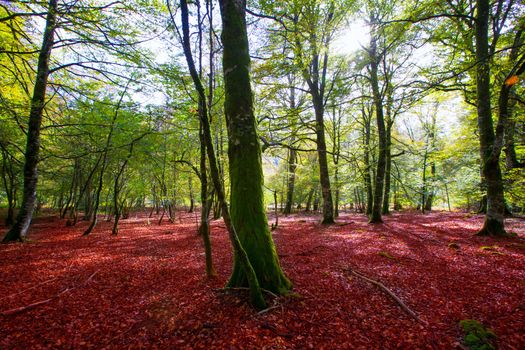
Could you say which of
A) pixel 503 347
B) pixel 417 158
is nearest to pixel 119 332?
pixel 503 347

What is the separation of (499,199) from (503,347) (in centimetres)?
689

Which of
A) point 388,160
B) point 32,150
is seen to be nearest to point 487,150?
point 388,160

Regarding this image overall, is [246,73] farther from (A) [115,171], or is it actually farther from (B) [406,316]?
(A) [115,171]

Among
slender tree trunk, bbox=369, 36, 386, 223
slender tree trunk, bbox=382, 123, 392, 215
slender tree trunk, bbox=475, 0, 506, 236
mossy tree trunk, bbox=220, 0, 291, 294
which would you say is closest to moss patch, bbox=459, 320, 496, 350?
mossy tree trunk, bbox=220, 0, 291, 294

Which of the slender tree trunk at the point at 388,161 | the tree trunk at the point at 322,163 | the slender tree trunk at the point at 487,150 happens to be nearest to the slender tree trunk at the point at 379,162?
the slender tree trunk at the point at 388,161

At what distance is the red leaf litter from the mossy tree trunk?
549mm

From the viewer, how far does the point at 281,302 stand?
3201 mm

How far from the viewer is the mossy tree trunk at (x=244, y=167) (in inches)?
138

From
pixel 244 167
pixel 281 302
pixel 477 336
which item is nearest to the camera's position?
pixel 477 336

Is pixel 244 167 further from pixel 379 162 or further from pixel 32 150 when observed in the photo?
pixel 379 162

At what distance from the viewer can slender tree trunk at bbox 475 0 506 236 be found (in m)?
6.84

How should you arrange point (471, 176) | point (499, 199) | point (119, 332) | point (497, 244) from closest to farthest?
point (119, 332) → point (497, 244) → point (499, 199) → point (471, 176)

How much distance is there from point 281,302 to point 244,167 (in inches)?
84.0

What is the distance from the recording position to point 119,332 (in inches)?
111
